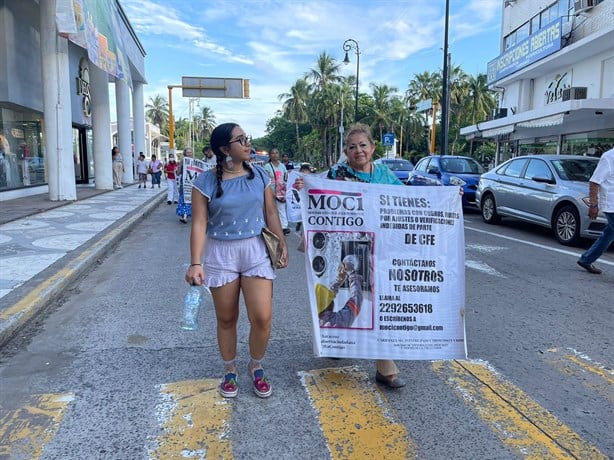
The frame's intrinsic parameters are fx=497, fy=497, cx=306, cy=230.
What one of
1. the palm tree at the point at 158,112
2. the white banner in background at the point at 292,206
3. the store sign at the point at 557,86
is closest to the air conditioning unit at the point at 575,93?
the store sign at the point at 557,86

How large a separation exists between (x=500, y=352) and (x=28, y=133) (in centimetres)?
1834

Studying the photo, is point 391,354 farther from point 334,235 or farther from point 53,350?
point 53,350

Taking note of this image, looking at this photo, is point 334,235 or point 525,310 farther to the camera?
point 525,310

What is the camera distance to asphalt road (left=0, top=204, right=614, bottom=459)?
268 centimetres

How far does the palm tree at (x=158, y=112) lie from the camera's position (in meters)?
92.6

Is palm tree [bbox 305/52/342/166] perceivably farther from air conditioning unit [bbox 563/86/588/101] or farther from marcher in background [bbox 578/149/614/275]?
marcher in background [bbox 578/149/614/275]

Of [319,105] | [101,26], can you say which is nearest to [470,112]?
[319,105]

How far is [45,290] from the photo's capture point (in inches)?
205

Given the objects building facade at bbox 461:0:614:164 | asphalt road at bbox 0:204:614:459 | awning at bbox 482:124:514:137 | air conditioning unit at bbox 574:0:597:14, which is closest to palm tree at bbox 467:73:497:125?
building facade at bbox 461:0:614:164

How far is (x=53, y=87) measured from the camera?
44.8 ft

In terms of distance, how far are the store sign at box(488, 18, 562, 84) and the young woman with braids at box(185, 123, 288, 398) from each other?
2022 centimetres

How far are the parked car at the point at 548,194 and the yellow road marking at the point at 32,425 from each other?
7642mm

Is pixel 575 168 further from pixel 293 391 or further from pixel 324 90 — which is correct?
pixel 324 90

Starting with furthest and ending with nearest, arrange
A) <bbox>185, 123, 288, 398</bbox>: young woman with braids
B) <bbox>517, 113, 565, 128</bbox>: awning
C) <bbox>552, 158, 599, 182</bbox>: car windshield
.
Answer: <bbox>517, 113, 565, 128</bbox>: awning → <bbox>552, 158, 599, 182</bbox>: car windshield → <bbox>185, 123, 288, 398</bbox>: young woman with braids
